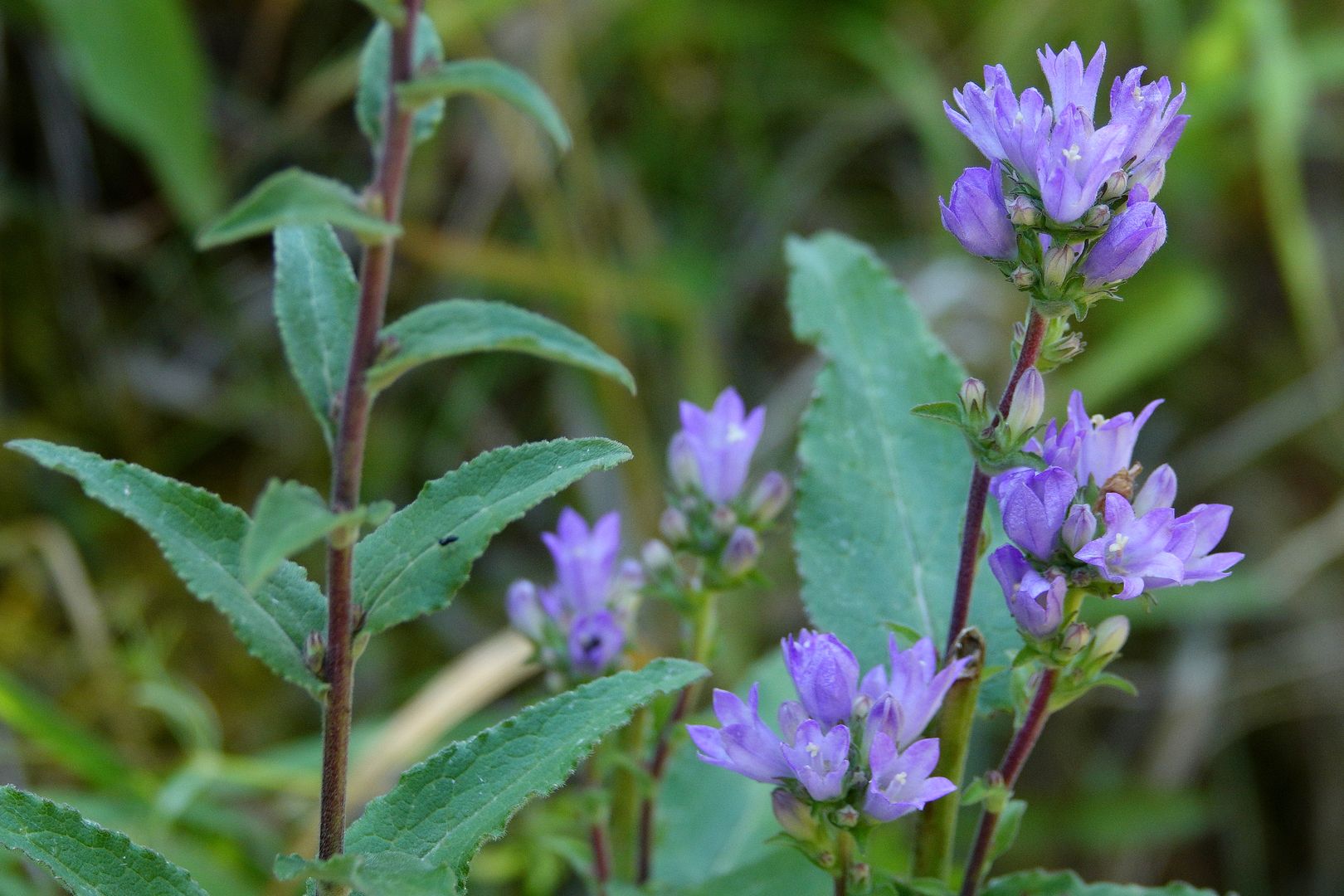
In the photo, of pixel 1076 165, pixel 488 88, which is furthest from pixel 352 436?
pixel 1076 165

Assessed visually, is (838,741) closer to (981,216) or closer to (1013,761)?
(1013,761)

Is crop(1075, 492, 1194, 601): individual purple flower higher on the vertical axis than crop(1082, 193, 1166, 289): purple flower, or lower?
lower

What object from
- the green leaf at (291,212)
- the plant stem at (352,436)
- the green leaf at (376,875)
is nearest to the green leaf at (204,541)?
the plant stem at (352,436)

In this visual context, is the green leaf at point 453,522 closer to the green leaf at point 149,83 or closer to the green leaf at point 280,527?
the green leaf at point 280,527

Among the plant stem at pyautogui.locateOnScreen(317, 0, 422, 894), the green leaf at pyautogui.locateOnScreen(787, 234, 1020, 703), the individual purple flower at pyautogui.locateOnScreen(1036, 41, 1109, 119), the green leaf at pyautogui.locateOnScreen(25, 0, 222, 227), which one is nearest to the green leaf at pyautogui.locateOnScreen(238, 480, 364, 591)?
the plant stem at pyautogui.locateOnScreen(317, 0, 422, 894)

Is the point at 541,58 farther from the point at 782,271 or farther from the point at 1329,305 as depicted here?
the point at 1329,305

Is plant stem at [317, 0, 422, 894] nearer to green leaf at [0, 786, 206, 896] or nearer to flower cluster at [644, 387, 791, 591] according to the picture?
green leaf at [0, 786, 206, 896]

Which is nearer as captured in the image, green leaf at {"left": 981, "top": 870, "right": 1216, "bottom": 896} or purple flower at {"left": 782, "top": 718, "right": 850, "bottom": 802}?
purple flower at {"left": 782, "top": 718, "right": 850, "bottom": 802}
